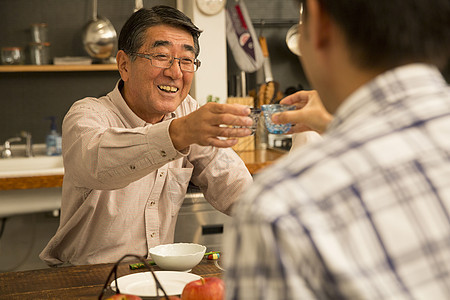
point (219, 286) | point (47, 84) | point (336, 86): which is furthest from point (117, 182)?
point (47, 84)

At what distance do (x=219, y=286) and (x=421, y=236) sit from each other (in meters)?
0.70

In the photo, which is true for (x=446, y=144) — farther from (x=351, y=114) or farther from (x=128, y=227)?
(x=128, y=227)

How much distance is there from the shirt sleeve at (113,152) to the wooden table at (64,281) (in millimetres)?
251

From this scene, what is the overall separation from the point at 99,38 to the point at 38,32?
0.38 m

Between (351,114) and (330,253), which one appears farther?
(351,114)

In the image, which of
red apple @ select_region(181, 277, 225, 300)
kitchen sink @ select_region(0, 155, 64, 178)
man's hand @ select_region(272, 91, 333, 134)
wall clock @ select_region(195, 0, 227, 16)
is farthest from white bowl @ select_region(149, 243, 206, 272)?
wall clock @ select_region(195, 0, 227, 16)

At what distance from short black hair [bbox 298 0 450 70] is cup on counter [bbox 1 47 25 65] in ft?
10.6

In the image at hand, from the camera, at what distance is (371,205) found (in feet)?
2.02

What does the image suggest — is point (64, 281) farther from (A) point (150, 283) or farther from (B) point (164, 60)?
(B) point (164, 60)

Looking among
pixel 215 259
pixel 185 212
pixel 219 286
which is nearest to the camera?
pixel 219 286

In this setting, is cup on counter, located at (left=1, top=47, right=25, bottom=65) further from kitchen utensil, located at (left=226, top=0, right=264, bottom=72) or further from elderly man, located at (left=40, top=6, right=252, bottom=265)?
elderly man, located at (left=40, top=6, right=252, bottom=265)

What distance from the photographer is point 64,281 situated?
61.9 inches

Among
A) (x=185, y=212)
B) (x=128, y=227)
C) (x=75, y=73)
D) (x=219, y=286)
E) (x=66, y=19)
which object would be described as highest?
(x=66, y=19)

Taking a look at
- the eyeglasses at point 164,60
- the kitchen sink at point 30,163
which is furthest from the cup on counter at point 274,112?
the kitchen sink at point 30,163
